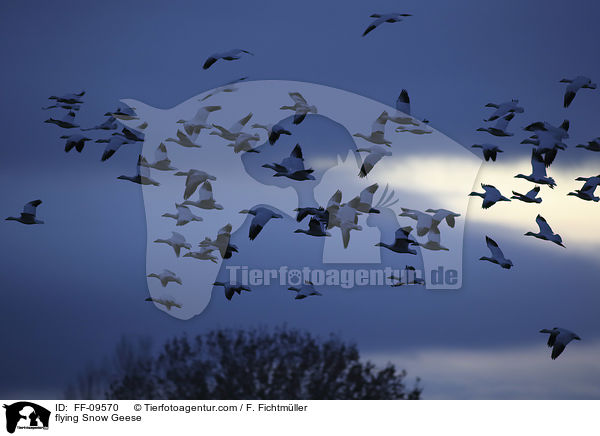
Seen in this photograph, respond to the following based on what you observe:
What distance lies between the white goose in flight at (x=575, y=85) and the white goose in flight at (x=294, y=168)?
5.44 metres

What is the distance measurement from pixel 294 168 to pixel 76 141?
16.2 ft

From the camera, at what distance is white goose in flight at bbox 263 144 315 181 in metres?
22.2

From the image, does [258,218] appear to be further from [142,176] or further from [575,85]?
[575,85]

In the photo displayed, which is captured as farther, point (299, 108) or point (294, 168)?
point (299, 108)

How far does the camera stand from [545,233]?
74.9 feet

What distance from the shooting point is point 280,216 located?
2244cm

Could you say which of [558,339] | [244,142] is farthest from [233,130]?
[558,339]

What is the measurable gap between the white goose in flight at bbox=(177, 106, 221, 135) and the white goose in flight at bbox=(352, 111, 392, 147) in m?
3.42

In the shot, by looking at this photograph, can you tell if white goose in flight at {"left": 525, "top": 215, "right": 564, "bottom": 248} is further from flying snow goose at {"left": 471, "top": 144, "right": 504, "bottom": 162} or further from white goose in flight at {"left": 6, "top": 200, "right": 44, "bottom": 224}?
white goose in flight at {"left": 6, "top": 200, "right": 44, "bottom": 224}

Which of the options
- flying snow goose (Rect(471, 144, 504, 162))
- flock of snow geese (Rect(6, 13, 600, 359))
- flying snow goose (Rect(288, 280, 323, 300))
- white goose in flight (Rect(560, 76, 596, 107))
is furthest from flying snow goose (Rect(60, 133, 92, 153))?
white goose in flight (Rect(560, 76, 596, 107))

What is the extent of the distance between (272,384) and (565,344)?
716 centimetres

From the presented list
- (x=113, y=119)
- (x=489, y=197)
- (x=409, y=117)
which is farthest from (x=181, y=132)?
(x=489, y=197)

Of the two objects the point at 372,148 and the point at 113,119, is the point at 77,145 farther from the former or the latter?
the point at 372,148

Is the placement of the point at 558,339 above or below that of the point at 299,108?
below
